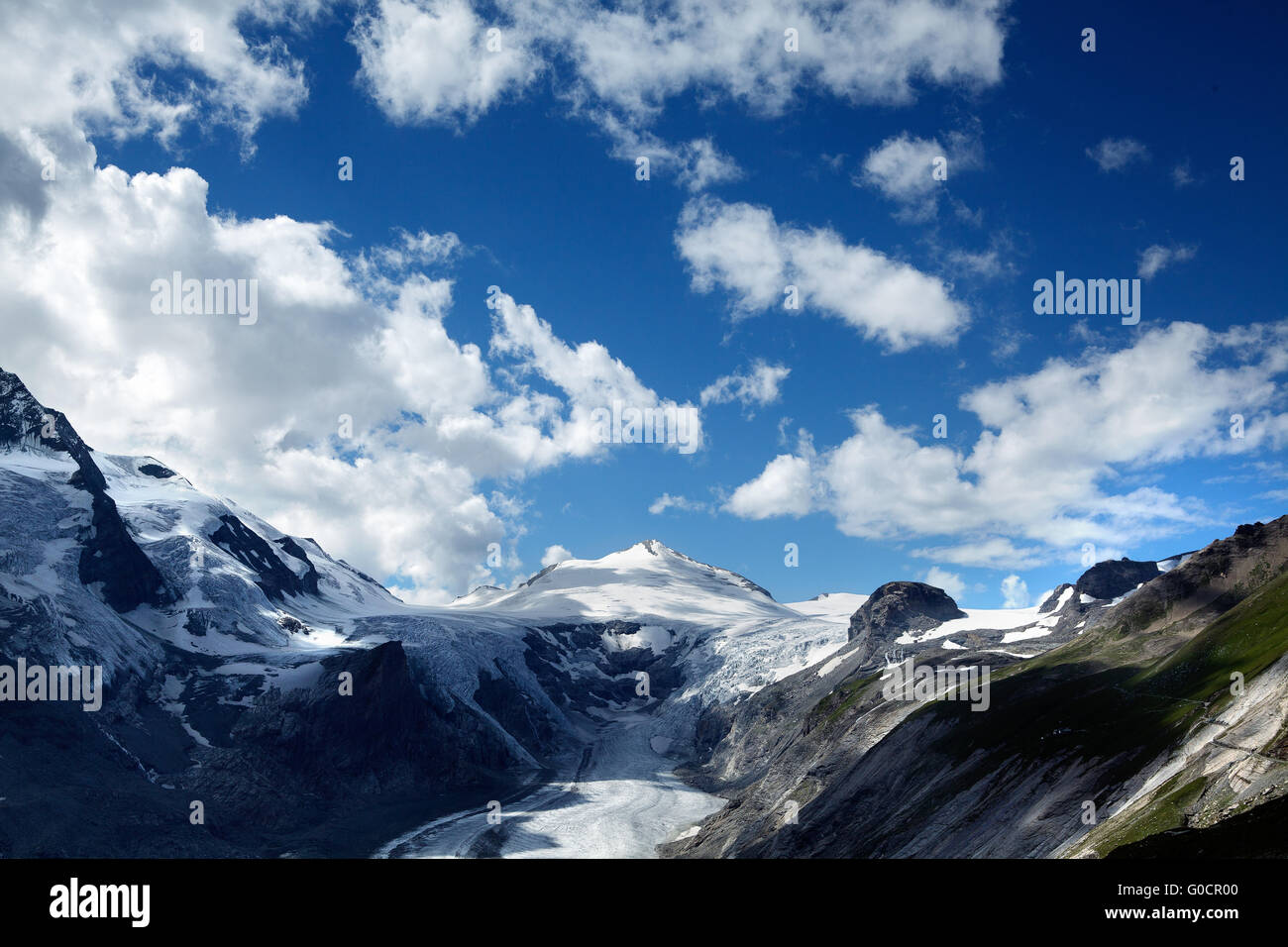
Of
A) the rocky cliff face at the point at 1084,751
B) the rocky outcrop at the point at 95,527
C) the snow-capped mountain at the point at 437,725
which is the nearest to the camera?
the rocky cliff face at the point at 1084,751

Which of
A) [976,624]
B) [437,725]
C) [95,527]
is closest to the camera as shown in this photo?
[95,527]

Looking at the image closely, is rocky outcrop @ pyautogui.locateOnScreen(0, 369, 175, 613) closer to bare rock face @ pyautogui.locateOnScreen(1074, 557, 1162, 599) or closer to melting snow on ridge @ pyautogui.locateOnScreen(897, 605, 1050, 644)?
melting snow on ridge @ pyautogui.locateOnScreen(897, 605, 1050, 644)

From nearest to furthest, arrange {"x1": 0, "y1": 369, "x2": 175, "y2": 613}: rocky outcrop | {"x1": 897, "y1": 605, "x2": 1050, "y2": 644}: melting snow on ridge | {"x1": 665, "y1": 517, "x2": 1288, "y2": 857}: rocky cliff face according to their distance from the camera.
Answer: {"x1": 665, "y1": 517, "x2": 1288, "y2": 857}: rocky cliff face → {"x1": 0, "y1": 369, "x2": 175, "y2": 613}: rocky outcrop → {"x1": 897, "y1": 605, "x2": 1050, "y2": 644}: melting snow on ridge

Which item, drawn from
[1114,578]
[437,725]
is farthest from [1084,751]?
[1114,578]

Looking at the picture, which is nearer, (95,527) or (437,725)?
(95,527)

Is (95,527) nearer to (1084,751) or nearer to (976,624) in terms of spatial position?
(1084,751)

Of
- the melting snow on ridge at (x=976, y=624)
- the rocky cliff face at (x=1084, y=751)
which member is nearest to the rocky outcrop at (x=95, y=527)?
the rocky cliff face at (x=1084, y=751)

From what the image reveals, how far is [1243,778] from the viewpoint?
106 ft

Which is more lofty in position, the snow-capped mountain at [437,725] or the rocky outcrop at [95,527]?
the rocky outcrop at [95,527]

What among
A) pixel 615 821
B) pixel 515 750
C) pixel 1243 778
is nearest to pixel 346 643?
pixel 515 750

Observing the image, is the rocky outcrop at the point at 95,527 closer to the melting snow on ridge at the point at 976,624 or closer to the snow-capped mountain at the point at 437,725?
the snow-capped mountain at the point at 437,725

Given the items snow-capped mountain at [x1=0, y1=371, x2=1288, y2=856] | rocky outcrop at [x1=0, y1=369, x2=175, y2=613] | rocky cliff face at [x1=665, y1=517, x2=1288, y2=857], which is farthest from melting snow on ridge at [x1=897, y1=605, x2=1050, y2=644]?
rocky outcrop at [x1=0, y1=369, x2=175, y2=613]
